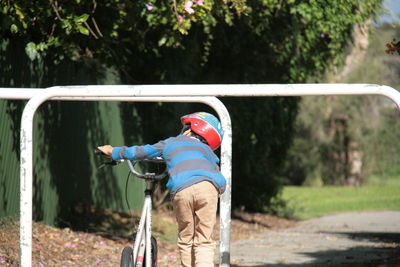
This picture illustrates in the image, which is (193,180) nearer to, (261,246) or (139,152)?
(139,152)

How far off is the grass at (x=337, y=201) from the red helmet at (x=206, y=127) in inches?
432

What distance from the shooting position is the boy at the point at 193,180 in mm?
4891

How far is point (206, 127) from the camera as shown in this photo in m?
5.12

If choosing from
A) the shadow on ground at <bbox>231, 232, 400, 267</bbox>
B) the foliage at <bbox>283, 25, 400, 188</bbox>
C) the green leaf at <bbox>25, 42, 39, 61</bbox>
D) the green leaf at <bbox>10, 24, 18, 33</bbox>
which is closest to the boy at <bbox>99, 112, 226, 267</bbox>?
the green leaf at <bbox>10, 24, 18, 33</bbox>

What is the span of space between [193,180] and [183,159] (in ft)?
0.54

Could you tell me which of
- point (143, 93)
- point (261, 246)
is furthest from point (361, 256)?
point (143, 93)

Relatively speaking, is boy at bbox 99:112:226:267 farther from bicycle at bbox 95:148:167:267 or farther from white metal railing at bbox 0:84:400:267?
white metal railing at bbox 0:84:400:267

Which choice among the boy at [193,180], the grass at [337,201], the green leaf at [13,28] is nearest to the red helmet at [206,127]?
the boy at [193,180]

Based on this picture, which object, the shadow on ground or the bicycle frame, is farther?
the shadow on ground

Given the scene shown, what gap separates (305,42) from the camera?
11.4 m

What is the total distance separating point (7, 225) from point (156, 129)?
14.4ft

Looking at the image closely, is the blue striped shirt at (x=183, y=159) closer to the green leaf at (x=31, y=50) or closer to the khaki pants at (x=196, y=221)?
the khaki pants at (x=196, y=221)

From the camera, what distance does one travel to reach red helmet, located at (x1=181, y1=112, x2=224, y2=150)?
5.11 meters

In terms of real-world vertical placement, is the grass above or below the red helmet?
above
